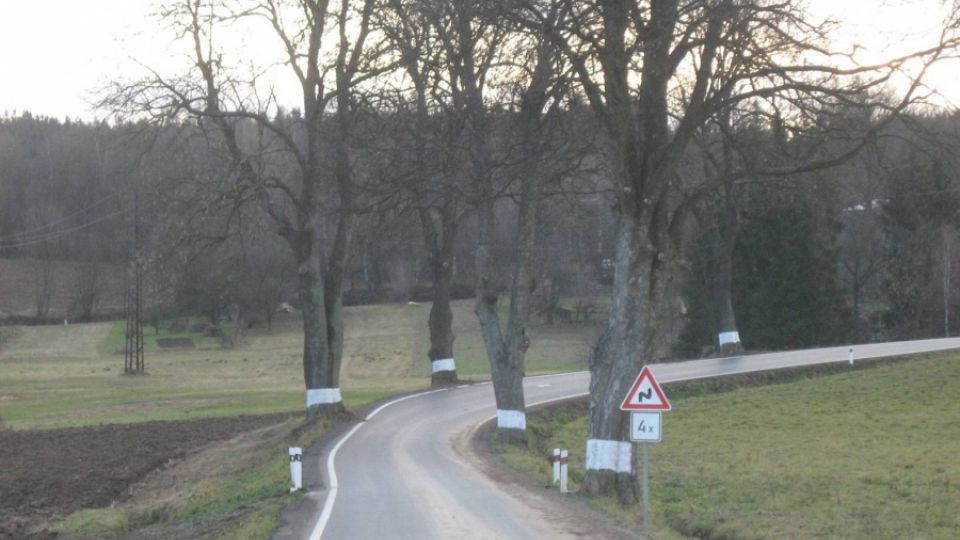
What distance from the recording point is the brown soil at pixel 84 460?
22906 millimetres

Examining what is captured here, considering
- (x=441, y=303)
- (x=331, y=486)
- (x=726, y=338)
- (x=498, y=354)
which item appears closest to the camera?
(x=331, y=486)

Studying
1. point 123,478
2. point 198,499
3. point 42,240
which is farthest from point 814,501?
point 42,240

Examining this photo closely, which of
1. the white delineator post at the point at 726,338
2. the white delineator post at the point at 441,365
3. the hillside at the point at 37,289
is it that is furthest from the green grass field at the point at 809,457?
the hillside at the point at 37,289

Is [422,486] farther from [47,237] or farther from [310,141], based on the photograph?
[47,237]

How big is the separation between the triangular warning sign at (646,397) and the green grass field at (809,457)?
5.11 ft

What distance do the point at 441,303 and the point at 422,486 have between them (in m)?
20.6

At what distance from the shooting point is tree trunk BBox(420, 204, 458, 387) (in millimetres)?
37178

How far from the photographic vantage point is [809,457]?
2459cm

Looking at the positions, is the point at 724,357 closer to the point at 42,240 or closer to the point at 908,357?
the point at 908,357

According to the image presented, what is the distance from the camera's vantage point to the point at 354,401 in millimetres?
39281

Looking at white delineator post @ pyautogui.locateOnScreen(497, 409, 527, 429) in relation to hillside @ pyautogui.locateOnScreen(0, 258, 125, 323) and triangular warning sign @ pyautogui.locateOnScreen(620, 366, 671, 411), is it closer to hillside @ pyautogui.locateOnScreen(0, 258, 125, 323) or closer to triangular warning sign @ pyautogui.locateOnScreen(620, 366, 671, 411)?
triangular warning sign @ pyautogui.locateOnScreen(620, 366, 671, 411)

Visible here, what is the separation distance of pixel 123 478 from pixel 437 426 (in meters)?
7.93

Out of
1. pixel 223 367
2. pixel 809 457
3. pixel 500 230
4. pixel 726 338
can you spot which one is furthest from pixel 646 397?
pixel 223 367

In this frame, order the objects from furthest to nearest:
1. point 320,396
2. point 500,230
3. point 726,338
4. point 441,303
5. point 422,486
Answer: point 500,230, point 726,338, point 441,303, point 320,396, point 422,486
